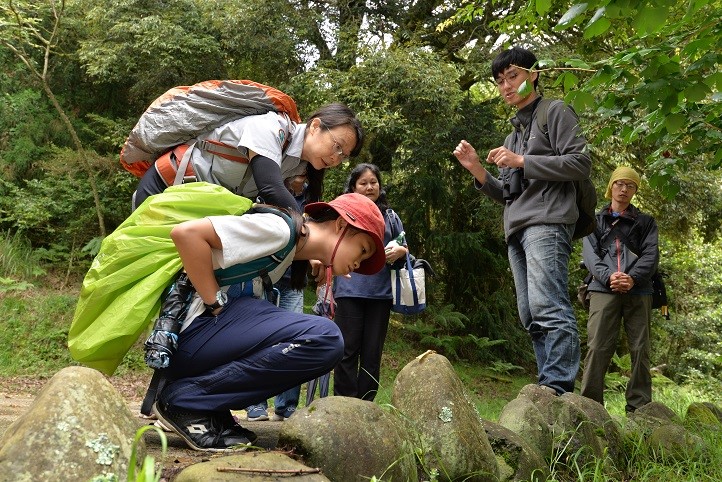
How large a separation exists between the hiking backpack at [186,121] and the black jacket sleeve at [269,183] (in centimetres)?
17

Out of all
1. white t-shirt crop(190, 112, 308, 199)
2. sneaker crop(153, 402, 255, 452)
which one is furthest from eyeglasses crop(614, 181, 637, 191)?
sneaker crop(153, 402, 255, 452)

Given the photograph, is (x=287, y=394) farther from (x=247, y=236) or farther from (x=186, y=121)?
(x=247, y=236)

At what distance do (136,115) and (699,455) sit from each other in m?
10.8

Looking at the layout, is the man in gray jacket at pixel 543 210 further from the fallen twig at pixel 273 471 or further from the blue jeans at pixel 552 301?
the fallen twig at pixel 273 471

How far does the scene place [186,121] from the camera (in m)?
3.34

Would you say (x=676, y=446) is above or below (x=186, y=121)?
below

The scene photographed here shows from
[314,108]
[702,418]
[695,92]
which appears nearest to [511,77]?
[695,92]

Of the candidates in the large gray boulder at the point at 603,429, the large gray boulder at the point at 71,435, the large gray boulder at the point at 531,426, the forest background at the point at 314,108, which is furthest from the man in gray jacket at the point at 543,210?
the forest background at the point at 314,108

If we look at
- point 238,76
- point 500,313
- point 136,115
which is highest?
point 238,76

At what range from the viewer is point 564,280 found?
386 centimetres

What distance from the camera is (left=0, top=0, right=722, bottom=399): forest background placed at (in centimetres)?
1044

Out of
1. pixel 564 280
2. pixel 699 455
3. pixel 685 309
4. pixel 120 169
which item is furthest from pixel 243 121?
pixel 685 309

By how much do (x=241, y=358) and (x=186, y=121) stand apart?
129 cm

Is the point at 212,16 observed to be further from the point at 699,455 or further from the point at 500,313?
the point at 699,455
